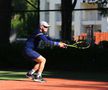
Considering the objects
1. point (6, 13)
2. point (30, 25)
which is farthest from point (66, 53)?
point (30, 25)

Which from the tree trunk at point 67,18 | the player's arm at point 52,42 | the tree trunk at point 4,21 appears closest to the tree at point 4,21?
the tree trunk at point 4,21

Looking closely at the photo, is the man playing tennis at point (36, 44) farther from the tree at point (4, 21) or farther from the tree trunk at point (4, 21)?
the tree at point (4, 21)

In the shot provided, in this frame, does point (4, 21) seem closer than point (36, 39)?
No

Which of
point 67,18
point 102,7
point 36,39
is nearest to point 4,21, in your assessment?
point 67,18

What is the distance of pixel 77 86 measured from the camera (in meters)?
12.9

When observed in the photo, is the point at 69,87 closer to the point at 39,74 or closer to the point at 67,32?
the point at 39,74

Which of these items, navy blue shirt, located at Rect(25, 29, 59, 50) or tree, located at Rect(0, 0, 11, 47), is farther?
tree, located at Rect(0, 0, 11, 47)

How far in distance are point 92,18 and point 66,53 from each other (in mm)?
43481

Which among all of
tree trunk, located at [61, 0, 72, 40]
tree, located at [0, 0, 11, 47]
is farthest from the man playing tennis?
tree trunk, located at [61, 0, 72, 40]

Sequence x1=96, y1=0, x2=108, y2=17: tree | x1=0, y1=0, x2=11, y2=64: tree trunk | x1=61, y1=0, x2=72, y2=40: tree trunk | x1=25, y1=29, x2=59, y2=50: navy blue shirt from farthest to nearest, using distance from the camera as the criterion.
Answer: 1. x1=96, y1=0, x2=108, y2=17: tree
2. x1=61, y1=0, x2=72, y2=40: tree trunk
3. x1=0, y1=0, x2=11, y2=64: tree trunk
4. x1=25, y1=29, x2=59, y2=50: navy blue shirt

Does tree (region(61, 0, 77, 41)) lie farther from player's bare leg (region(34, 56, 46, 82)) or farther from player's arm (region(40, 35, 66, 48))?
player's arm (region(40, 35, 66, 48))

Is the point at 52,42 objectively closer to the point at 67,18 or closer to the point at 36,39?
the point at 36,39

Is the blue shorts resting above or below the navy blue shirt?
below

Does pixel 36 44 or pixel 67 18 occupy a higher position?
pixel 36 44
